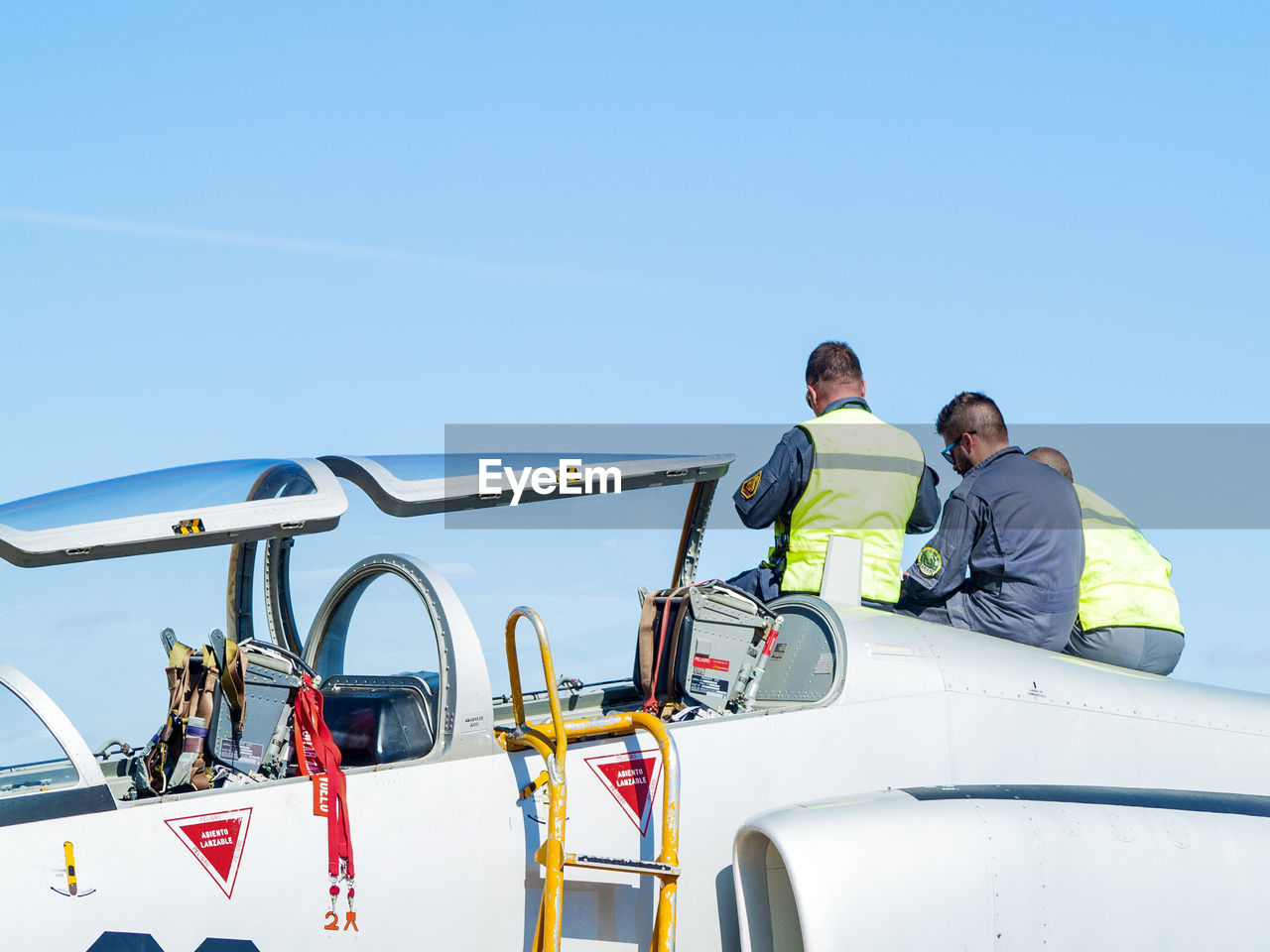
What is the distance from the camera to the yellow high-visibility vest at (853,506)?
5.01 m

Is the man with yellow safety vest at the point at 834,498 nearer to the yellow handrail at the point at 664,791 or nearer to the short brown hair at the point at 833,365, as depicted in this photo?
the short brown hair at the point at 833,365

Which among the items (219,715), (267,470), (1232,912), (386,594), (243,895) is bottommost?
(1232,912)

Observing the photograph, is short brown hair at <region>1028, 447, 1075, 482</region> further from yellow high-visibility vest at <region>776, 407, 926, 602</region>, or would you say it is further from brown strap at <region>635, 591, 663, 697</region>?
brown strap at <region>635, 591, 663, 697</region>

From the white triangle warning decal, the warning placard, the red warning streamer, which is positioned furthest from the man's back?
the white triangle warning decal

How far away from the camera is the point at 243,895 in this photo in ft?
10.6

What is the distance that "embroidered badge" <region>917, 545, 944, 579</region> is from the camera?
5.21 m

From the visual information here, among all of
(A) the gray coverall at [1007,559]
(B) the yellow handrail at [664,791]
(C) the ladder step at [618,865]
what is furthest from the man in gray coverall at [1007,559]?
(C) the ladder step at [618,865]

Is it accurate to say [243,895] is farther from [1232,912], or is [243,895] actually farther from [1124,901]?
[1232,912]

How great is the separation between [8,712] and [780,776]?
2.36m

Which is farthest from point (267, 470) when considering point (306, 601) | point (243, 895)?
point (243, 895)

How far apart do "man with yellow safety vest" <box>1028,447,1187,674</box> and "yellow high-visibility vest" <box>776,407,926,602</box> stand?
1.09 metres

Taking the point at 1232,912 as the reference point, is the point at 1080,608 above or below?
above

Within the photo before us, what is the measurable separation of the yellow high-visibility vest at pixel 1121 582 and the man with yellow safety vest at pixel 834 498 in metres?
1.03

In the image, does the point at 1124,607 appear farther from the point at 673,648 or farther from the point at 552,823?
the point at 552,823
